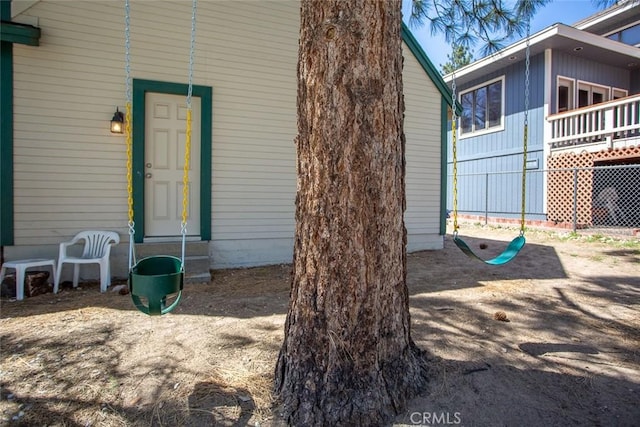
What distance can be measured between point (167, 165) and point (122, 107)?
35.4 inches

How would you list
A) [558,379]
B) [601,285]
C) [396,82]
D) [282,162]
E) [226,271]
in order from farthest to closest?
1. [282,162]
2. [226,271]
3. [601,285]
4. [558,379]
5. [396,82]

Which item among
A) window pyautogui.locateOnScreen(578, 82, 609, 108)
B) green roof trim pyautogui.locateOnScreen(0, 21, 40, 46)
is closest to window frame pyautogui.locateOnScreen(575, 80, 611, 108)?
window pyautogui.locateOnScreen(578, 82, 609, 108)

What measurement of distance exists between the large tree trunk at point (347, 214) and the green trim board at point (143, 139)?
352cm

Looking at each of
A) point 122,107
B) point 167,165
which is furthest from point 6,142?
point 167,165

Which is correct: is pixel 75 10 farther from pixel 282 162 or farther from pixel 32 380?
pixel 32 380

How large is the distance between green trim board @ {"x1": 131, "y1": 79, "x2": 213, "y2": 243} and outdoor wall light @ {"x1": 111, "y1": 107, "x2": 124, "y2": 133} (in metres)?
0.15

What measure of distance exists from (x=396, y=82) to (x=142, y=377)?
2.23m

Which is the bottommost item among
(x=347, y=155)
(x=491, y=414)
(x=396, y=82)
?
(x=491, y=414)

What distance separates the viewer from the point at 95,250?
4.50m

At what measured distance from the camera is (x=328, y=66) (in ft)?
5.75

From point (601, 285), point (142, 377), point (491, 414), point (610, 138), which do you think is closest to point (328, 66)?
point (491, 414)

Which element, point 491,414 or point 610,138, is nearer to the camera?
point 491,414

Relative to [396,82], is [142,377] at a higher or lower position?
lower

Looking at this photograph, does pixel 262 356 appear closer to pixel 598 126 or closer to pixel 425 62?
pixel 425 62
